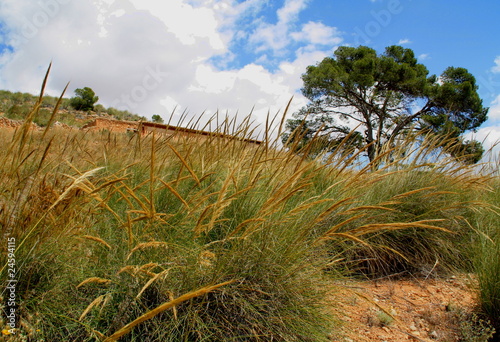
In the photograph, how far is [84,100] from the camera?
28.6m

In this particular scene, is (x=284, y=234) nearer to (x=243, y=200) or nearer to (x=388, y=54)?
(x=243, y=200)

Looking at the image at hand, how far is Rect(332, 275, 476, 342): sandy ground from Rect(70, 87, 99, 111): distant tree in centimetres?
3102

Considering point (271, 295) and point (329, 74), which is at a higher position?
point (329, 74)

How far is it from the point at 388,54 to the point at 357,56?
235 centimetres

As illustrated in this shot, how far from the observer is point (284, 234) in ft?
5.09

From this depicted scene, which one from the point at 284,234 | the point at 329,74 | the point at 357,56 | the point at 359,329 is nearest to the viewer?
the point at 284,234

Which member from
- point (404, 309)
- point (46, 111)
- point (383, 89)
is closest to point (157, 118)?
point (46, 111)

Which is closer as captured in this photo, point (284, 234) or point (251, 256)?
point (251, 256)

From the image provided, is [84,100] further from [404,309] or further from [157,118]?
[404,309]

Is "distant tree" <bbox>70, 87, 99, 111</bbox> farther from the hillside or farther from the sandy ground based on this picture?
the sandy ground

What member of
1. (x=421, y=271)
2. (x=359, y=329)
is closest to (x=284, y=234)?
(x=359, y=329)

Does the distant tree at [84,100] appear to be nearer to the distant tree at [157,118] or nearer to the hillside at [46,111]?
the hillside at [46,111]

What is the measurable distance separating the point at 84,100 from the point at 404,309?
3164 cm

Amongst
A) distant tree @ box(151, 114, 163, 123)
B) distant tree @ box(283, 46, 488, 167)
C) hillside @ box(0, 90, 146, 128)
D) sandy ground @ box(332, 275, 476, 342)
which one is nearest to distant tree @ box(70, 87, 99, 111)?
hillside @ box(0, 90, 146, 128)
